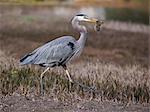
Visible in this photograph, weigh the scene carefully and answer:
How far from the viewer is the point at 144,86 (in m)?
7.93

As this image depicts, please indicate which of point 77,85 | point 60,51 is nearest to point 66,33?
point 77,85

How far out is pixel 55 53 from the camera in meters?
7.31

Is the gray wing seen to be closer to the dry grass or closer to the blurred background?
the dry grass

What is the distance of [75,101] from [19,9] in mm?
22659

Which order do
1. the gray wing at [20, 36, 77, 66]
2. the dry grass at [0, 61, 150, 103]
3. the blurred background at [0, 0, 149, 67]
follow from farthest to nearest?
the blurred background at [0, 0, 149, 67] → the gray wing at [20, 36, 77, 66] → the dry grass at [0, 61, 150, 103]

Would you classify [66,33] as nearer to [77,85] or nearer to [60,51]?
[77,85]

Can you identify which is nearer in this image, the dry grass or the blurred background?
the dry grass

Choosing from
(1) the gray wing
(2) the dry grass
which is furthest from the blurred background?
(1) the gray wing

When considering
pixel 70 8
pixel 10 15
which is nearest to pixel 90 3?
pixel 70 8

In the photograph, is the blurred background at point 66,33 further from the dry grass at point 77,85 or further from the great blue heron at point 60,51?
the great blue heron at point 60,51

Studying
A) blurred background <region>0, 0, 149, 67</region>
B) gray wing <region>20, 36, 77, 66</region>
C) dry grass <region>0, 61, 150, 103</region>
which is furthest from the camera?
blurred background <region>0, 0, 149, 67</region>

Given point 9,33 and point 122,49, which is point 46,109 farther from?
point 9,33

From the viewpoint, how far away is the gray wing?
287 inches

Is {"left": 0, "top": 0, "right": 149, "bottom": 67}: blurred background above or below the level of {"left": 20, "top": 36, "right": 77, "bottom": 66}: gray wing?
below
